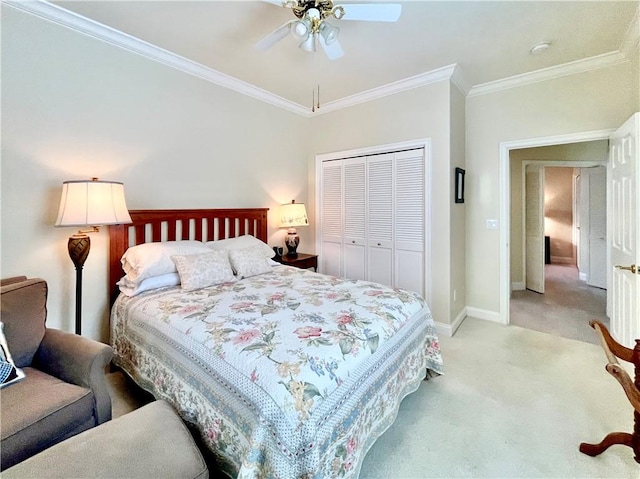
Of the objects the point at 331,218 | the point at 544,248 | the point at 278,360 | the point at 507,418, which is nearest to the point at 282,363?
the point at 278,360

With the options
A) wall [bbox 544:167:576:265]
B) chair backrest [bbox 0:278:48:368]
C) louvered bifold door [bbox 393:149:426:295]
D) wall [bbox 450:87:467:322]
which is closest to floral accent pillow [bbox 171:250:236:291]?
chair backrest [bbox 0:278:48:368]

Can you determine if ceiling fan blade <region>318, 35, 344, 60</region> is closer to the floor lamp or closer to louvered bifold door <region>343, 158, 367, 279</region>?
louvered bifold door <region>343, 158, 367, 279</region>

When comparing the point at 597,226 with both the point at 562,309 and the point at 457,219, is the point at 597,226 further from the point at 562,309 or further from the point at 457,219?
the point at 457,219

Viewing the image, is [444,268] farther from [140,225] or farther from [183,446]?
[140,225]

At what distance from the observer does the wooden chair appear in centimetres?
112

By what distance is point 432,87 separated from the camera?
3.20 metres

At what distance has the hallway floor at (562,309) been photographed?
10.9 feet

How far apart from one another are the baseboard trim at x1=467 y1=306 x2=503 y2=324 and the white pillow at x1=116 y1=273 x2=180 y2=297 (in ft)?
11.1

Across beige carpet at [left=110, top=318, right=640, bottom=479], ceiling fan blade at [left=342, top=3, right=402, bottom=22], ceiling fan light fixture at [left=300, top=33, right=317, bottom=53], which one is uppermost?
ceiling fan light fixture at [left=300, top=33, right=317, bottom=53]

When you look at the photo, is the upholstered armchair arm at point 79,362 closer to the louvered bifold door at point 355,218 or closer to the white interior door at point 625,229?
the louvered bifold door at point 355,218

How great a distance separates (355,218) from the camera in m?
3.96

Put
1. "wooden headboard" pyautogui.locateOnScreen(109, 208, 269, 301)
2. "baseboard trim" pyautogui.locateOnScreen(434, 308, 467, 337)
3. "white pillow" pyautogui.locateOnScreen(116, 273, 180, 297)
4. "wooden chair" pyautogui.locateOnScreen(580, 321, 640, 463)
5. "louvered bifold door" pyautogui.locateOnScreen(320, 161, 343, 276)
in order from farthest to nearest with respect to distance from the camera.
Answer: "louvered bifold door" pyautogui.locateOnScreen(320, 161, 343, 276) → "baseboard trim" pyautogui.locateOnScreen(434, 308, 467, 337) → "wooden headboard" pyautogui.locateOnScreen(109, 208, 269, 301) → "white pillow" pyautogui.locateOnScreen(116, 273, 180, 297) → "wooden chair" pyautogui.locateOnScreen(580, 321, 640, 463)

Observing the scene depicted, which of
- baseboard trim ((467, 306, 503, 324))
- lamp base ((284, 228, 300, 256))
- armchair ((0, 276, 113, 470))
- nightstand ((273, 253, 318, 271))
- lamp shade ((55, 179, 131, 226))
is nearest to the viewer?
armchair ((0, 276, 113, 470))

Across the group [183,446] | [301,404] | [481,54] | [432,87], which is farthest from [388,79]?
[183,446]
